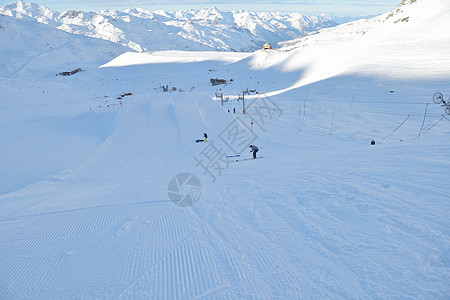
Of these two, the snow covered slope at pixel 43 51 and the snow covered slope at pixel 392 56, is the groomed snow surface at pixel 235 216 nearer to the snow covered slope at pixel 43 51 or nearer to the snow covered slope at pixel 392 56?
the snow covered slope at pixel 392 56

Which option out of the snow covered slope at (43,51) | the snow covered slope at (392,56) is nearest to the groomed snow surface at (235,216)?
the snow covered slope at (392,56)

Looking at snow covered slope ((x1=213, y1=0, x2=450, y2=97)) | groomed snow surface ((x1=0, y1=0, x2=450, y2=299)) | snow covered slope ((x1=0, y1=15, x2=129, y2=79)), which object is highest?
snow covered slope ((x1=0, y1=15, x2=129, y2=79))

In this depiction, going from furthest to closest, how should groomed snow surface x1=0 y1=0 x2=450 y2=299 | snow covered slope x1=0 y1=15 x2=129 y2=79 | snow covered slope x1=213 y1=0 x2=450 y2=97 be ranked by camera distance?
1. snow covered slope x1=0 y1=15 x2=129 y2=79
2. snow covered slope x1=213 y1=0 x2=450 y2=97
3. groomed snow surface x1=0 y1=0 x2=450 y2=299

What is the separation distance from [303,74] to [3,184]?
3840 cm

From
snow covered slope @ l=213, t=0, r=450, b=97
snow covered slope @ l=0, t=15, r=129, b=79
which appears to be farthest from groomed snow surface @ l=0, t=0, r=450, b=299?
snow covered slope @ l=0, t=15, r=129, b=79

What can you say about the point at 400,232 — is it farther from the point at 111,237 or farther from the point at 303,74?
the point at 303,74

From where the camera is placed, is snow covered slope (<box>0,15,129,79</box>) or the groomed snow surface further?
snow covered slope (<box>0,15,129,79</box>)

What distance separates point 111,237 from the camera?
175 inches

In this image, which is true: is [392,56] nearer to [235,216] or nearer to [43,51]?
[235,216]

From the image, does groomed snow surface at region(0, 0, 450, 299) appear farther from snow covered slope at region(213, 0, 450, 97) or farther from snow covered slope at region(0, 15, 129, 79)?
snow covered slope at region(0, 15, 129, 79)

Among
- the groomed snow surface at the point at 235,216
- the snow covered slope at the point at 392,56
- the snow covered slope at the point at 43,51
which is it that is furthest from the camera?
the snow covered slope at the point at 43,51

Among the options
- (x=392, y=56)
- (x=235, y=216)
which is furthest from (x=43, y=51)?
(x=235, y=216)

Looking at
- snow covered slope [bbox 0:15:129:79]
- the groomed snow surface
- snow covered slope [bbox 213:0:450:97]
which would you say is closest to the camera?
the groomed snow surface

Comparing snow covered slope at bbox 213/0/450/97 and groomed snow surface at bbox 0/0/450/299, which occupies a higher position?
snow covered slope at bbox 213/0/450/97
